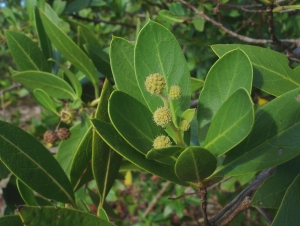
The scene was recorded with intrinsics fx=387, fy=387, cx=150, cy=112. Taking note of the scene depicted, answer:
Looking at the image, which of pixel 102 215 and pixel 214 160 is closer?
pixel 214 160

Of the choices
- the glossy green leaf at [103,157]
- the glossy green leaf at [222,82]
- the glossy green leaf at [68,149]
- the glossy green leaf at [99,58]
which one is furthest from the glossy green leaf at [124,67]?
the glossy green leaf at [68,149]

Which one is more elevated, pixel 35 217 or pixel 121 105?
pixel 121 105

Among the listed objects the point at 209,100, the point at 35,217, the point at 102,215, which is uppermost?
the point at 209,100

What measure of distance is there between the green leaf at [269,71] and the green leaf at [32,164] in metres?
0.47

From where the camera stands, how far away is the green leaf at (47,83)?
4.10ft

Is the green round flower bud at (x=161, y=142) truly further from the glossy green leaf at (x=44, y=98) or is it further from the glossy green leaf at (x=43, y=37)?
the glossy green leaf at (x=43, y=37)

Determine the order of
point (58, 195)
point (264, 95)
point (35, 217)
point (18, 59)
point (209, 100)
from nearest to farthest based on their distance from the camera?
1. point (35, 217)
2. point (209, 100)
3. point (58, 195)
4. point (18, 59)
5. point (264, 95)

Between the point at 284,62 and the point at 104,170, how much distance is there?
20.0 inches

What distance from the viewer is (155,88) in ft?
2.56

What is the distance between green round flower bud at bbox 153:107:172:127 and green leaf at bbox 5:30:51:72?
757 millimetres

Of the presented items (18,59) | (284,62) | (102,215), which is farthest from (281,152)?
(18,59)

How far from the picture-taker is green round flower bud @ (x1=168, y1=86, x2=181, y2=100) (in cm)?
80

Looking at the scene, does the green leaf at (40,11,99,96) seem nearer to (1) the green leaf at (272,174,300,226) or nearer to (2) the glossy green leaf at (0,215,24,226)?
(2) the glossy green leaf at (0,215,24,226)

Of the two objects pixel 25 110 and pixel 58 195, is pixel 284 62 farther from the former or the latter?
pixel 25 110
